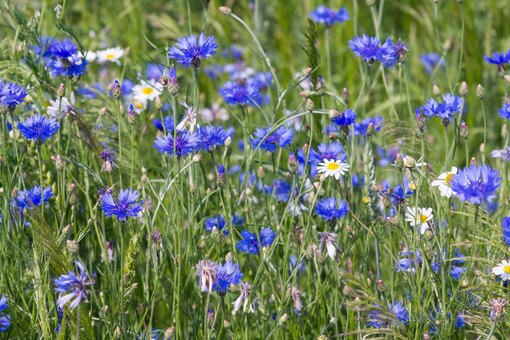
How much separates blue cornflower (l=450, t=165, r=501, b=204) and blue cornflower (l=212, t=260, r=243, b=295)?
1.66 ft

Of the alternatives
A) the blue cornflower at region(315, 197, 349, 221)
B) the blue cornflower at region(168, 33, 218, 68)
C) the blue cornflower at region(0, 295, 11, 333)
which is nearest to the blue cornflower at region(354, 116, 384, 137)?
the blue cornflower at region(315, 197, 349, 221)

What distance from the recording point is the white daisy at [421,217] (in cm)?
188

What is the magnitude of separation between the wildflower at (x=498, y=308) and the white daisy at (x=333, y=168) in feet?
1.53

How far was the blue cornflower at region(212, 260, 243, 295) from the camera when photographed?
5.73 feet

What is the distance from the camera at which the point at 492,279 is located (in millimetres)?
1937

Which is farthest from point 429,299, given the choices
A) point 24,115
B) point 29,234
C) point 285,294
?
point 24,115

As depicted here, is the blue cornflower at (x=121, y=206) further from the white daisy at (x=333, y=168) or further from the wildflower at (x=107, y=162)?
the white daisy at (x=333, y=168)

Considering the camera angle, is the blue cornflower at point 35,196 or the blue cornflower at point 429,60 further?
the blue cornflower at point 429,60

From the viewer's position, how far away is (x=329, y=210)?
2.01 m

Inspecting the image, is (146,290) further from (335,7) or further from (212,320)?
(335,7)

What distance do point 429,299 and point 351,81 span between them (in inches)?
76.5

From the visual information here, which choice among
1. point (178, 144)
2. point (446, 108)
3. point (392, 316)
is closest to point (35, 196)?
point (178, 144)

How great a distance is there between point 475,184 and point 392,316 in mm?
344

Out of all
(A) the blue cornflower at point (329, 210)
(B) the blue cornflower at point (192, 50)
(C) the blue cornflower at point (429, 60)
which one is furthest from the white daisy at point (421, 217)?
(C) the blue cornflower at point (429, 60)
